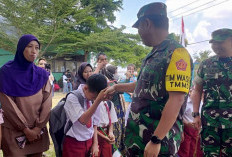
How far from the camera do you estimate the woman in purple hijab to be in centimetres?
202

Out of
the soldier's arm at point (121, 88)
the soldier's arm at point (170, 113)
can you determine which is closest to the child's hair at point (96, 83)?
the soldier's arm at point (121, 88)

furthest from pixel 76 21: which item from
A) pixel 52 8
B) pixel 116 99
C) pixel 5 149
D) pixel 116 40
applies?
pixel 5 149

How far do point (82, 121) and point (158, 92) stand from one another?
0.90 metres

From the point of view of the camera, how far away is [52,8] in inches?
624

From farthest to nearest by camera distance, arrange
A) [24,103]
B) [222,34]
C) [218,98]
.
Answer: [222,34], [218,98], [24,103]

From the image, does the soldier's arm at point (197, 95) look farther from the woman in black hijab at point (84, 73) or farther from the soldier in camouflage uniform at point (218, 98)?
the woman in black hijab at point (84, 73)

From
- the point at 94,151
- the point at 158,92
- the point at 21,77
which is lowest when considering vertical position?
the point at 94,151

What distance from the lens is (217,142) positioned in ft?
7.06

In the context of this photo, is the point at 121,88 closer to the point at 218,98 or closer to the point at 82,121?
the point at 82,121

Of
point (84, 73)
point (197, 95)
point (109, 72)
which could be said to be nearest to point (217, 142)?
point (197, 95)

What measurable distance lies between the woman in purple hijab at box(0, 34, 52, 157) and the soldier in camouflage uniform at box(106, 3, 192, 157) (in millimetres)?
1161

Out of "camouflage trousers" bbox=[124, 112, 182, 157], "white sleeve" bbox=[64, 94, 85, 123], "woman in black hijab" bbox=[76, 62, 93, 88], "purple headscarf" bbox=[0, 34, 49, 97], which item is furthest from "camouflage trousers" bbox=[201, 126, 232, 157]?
"purple headscarf" bbox=[0, 34, 49, 97]

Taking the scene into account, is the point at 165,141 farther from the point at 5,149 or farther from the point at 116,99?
the point at 116,99

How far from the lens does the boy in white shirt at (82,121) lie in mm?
1949
